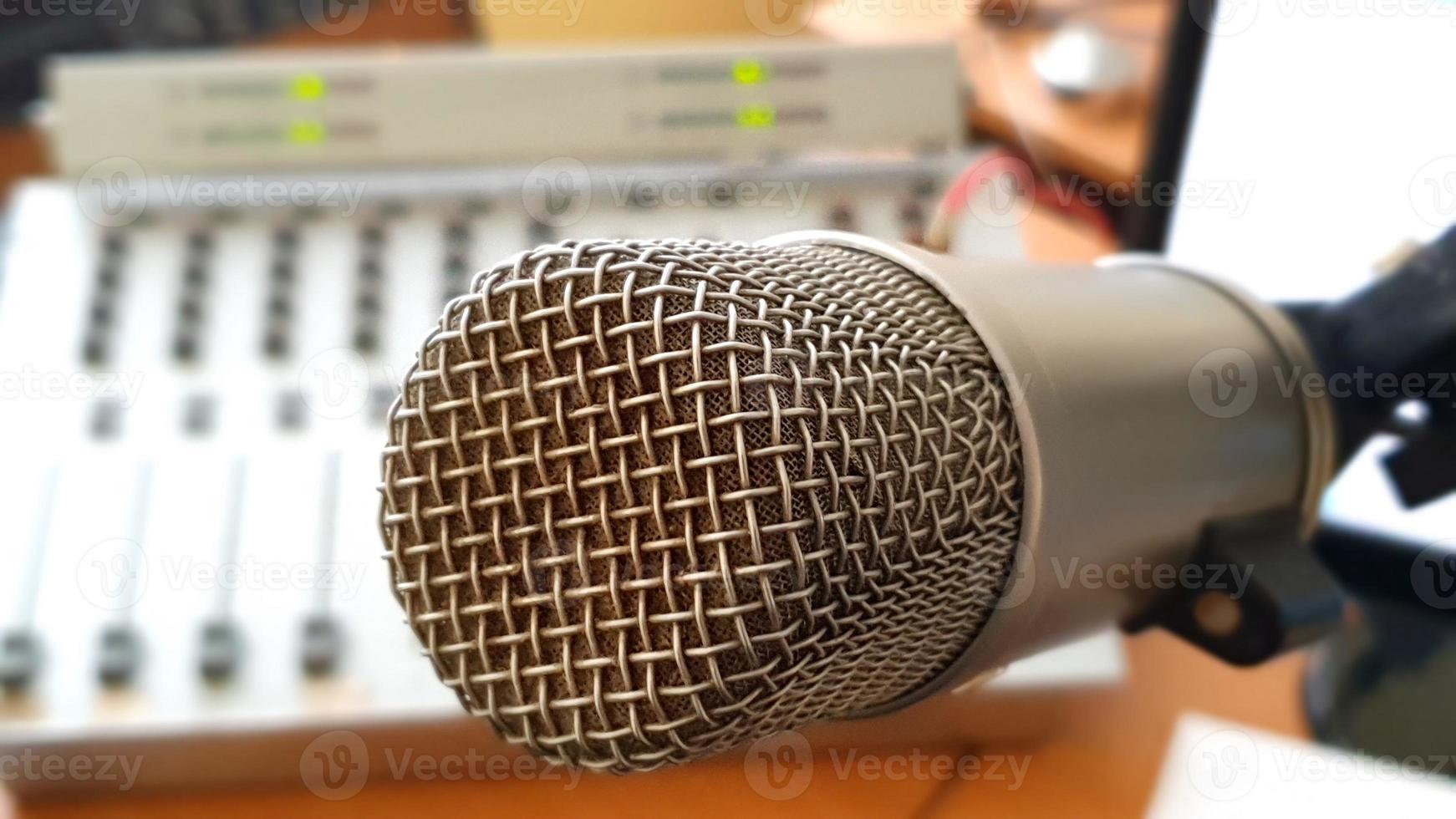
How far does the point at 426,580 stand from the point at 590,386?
6cm

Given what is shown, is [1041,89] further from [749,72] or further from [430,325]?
[430,325]

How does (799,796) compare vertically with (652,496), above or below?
below

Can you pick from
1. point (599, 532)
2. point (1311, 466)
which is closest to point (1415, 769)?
point (1311, 466)

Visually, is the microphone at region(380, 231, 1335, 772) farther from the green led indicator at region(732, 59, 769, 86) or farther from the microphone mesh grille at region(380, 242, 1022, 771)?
the green led indicator at region(732, 59, 769, 86)

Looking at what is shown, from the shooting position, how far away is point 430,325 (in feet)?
1.92

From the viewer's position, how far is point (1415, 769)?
52 cm

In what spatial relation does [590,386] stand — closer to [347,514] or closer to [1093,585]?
[1093,585]

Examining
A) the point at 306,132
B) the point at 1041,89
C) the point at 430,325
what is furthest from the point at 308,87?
the point at 1041,89

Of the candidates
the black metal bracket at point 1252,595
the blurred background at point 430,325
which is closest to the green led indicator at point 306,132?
the blurred background at point 430,325

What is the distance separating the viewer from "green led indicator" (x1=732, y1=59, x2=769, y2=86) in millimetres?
648

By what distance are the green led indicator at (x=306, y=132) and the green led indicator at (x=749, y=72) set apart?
0.78 ft

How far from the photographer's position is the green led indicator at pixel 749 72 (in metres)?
0.65

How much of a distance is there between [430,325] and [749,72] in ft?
0.77

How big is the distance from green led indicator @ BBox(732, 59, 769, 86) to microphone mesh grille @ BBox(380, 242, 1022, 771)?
0.41m
